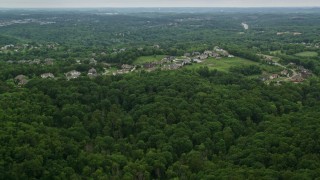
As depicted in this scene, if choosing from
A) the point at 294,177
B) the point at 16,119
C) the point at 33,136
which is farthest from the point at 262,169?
the point at 16,119

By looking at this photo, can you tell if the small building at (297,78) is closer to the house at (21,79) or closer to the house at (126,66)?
the house at (126,66)

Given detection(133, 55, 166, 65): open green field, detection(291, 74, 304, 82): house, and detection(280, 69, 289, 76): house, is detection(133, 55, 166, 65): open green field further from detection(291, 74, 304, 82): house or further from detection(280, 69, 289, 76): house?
detection(291, 74, 304, 82): house

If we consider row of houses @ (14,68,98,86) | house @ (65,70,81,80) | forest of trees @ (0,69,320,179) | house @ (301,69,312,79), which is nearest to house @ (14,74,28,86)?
row of houses @ (14,68,98,86)

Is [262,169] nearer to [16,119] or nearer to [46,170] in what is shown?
[46,170]

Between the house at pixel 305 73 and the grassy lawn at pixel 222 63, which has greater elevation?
the grassy lawn at pixel 222 63

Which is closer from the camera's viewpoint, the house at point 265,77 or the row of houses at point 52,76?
the row of houses at point 52,76

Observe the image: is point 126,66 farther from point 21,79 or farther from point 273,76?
point 273,76

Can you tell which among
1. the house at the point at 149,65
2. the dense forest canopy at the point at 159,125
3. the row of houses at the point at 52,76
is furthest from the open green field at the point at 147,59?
the row of houses at the point at 52,76
